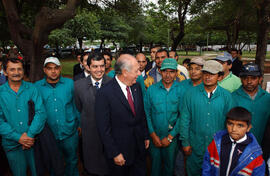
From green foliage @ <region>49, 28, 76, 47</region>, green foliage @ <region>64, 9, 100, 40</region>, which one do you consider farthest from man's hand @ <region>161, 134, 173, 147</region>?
green foliage @ <region>64, 9, 100, 40</region>

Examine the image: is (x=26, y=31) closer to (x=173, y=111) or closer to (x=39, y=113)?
(x=39, y=113)

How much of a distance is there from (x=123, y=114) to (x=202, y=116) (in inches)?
47.8

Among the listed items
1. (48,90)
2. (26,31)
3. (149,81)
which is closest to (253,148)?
(149,81)

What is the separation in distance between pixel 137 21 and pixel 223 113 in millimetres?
40131

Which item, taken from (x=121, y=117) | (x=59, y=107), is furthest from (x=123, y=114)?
(x=59, y=107)

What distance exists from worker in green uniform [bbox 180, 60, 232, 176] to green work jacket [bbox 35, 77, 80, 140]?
1.95 m

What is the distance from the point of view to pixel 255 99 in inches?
124

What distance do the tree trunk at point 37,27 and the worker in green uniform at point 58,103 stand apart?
3.45 m

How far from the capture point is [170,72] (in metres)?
3.41

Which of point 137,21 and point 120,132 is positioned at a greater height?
point 137,21

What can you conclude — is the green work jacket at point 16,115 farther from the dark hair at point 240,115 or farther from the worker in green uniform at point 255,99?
the worker in green uniform at point 255,99

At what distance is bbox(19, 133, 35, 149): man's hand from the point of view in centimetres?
294

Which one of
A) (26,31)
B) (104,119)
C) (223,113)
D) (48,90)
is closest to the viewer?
(104,119)

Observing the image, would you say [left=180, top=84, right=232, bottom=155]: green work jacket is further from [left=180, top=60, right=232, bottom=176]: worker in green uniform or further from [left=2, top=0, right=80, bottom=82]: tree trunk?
[left=2, top=0, right=80, bottom=82]: tree trunk
